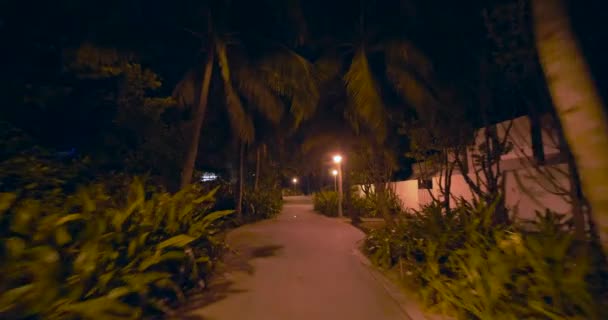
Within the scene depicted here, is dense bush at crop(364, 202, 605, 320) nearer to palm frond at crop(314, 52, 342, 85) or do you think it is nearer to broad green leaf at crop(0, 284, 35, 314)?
broad green leaf at crop(0, 284, 35, 314)

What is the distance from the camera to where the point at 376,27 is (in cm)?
1137

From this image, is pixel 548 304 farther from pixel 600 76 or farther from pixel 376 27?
pixel 376 27

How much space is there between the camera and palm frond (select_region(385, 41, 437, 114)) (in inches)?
402

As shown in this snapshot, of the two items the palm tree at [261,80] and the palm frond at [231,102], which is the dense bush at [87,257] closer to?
the palm frond at [231,102]

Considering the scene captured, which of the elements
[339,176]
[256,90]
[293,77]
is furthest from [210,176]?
[293,77]

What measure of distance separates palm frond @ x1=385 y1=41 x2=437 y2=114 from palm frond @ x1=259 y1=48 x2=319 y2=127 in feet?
7.55

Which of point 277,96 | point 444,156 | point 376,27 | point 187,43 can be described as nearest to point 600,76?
point 444,156

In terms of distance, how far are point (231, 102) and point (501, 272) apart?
8707mm

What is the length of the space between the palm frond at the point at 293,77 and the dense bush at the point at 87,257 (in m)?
5.84

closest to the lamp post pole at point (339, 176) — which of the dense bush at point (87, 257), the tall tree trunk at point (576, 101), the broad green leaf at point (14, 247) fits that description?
the dense bush at point (87, 257)

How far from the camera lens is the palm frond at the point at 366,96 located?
998cm

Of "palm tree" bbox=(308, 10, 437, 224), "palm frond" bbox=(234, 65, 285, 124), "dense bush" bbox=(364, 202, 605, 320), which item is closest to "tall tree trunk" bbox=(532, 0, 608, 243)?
"dense bush" bbox=(364, 202, 605, 320)

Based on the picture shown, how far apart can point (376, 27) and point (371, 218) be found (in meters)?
10.0

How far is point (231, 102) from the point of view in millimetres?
11086
